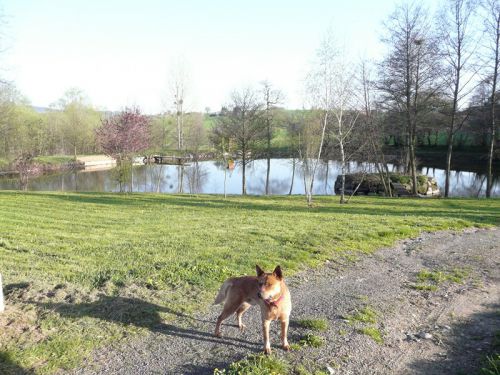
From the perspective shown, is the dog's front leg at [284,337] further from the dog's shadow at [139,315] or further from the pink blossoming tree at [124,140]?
the pink blossoming tree at [124,140]

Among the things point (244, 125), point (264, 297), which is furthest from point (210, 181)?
point (264, 297)

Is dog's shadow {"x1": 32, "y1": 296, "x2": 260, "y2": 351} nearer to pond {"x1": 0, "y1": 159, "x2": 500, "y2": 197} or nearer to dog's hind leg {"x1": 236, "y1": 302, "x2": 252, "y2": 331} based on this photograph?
dog's hind leg {"x1": 236, "y1": 302, "x2": 252, "y2": 331}

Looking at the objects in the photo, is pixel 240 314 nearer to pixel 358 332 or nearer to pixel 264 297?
pixel 264 297

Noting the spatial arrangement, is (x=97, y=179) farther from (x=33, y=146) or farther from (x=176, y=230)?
(x=176, y=230)

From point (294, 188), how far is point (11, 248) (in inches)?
1337

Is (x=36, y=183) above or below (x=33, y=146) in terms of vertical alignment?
below

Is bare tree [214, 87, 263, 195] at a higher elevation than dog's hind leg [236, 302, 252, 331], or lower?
higher

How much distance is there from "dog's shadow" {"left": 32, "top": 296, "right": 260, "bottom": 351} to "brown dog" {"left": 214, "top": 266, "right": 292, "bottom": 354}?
1.01ft

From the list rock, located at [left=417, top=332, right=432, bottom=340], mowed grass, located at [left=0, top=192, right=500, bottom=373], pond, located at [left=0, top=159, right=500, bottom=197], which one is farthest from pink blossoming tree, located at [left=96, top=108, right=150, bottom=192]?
rock, located at [left=417, top=332, right=432, bottom=340]

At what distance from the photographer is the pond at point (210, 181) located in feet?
127

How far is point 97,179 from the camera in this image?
46.0 metres

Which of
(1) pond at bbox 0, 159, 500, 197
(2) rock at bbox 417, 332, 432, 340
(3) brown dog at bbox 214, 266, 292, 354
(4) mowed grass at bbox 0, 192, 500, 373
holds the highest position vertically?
(3) brown dog at bbox 214, 266, 292, 354

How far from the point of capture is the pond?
127ft

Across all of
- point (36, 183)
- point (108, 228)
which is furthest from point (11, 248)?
point (36, 183)
